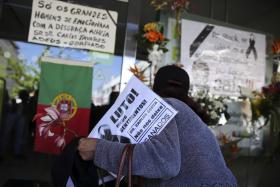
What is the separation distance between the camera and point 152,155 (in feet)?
6.40

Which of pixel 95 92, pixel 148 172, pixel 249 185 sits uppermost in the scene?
pixel 95 92

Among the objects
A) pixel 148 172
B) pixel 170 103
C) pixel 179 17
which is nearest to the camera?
pixel 148 172

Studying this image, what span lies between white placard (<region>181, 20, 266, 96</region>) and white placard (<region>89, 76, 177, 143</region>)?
8.38 ft

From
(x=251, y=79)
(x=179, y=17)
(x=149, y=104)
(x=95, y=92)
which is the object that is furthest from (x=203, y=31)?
(x=149, y=104)

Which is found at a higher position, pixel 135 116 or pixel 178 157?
pixel 135 116

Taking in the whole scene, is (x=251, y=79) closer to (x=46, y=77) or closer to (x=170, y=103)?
(x=46, y=77)

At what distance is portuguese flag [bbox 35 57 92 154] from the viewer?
3988mm

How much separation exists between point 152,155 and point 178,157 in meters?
0.13

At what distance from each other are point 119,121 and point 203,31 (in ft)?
9.69

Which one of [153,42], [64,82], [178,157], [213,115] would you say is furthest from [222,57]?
[178,157]

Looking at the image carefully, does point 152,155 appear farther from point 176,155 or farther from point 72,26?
point 72,26

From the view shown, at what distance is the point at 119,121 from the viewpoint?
2266mm

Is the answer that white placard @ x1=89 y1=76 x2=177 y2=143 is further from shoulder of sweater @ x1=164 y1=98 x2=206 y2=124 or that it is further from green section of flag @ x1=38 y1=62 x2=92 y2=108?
green section of flag @ x1=38 y1=62 x2=92 y2=108

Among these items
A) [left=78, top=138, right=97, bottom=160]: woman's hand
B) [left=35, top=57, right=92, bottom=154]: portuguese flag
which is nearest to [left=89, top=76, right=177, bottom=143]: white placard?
[left=78, top=138, right=97, bottom=160]: woman's hand
